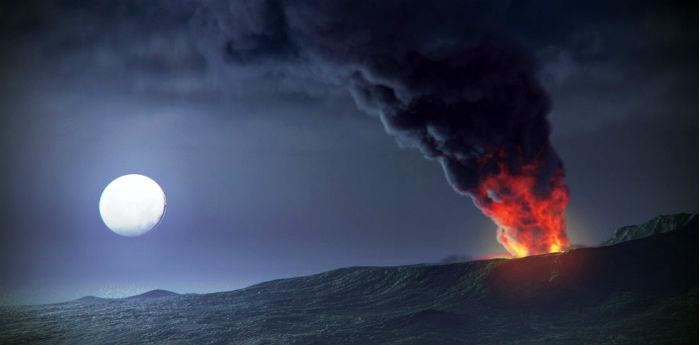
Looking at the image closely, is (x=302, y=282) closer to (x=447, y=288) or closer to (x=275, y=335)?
(x=447, y=288)

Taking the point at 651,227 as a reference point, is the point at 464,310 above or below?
below

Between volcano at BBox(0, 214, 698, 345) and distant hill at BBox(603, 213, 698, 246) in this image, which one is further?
distant hill at BBox(603, 213, 698, 246)

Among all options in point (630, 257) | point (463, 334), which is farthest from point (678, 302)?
point (463, 334)

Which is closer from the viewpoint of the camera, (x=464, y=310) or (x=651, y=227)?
(x=464, y=310)

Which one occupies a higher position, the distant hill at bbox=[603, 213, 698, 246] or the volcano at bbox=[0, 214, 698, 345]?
the distant hill at bbox=[603, 213, 698, 246]
